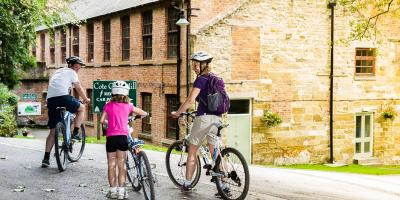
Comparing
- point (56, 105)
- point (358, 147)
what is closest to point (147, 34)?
point (358, 147)

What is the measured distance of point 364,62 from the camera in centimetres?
2489

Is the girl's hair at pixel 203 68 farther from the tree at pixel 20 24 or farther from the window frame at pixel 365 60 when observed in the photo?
the window frame at pixel 365 60

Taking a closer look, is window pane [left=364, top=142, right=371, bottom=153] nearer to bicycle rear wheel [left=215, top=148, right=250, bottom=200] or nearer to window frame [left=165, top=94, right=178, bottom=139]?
window frame [left=165, top=94, right=178, bottom=139]

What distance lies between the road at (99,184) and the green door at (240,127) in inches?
285

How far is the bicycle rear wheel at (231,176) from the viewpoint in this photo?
779 centimetres

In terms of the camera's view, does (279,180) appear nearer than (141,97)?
Yes

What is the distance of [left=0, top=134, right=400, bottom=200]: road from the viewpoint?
8586 millimetres

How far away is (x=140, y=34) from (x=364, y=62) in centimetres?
984

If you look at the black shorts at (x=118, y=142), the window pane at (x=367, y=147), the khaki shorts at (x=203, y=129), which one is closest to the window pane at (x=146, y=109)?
the window pane at (x=367, y=147)

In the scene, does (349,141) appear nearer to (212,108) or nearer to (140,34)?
(140,34)

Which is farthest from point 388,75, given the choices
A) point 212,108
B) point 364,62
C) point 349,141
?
point 212,108

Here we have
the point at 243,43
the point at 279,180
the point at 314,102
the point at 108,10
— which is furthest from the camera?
the point at 108,10

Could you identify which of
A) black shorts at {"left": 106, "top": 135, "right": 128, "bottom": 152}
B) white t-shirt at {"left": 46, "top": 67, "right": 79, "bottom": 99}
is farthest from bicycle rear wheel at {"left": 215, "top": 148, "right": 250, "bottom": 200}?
white t-shirt at {"left": 46, "top": 67, "right": 79, "bottom": 99}

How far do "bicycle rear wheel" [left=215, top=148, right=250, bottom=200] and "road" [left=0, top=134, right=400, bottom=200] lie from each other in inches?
16.4
